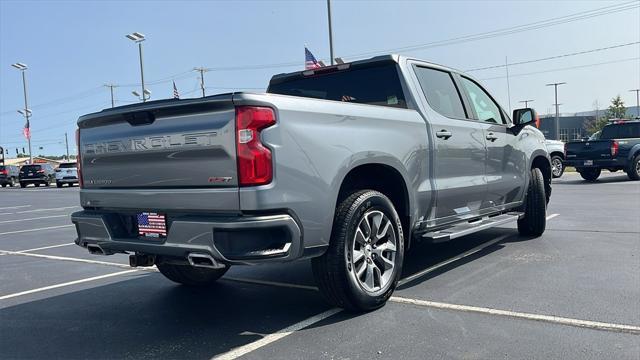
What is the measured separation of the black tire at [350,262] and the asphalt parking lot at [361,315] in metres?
0.14

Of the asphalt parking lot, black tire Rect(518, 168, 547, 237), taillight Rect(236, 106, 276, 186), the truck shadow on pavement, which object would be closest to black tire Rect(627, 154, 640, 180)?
the asphalt parking lot

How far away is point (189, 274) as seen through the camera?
16.9ft

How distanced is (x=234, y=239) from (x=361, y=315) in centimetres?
130

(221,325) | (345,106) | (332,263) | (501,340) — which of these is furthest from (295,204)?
(501,340)

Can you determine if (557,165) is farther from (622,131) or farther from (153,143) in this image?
(153,143)

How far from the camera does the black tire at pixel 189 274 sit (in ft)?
16.7

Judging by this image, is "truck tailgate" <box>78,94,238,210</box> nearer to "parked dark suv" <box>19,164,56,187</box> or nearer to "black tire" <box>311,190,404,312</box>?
"black tire" <box>311,190,404,312</box>

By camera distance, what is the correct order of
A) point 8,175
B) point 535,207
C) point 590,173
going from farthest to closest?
point 8,175
point 590,173
point 535,207

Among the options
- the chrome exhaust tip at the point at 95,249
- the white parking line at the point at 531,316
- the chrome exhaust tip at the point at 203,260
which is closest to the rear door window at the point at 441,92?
the white parking line at the point at 531,316

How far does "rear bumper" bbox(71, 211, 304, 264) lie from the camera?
336cm

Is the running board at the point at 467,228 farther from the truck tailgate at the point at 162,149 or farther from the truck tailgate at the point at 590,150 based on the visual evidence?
the truck tailgate at the point at 590,150

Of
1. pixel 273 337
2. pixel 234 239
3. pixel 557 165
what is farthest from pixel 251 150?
pixel 557 165

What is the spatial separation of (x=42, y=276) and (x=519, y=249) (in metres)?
5.49

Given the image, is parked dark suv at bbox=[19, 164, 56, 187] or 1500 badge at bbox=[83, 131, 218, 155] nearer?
1500 badge at bbox=[83, 131, 218, 155]
